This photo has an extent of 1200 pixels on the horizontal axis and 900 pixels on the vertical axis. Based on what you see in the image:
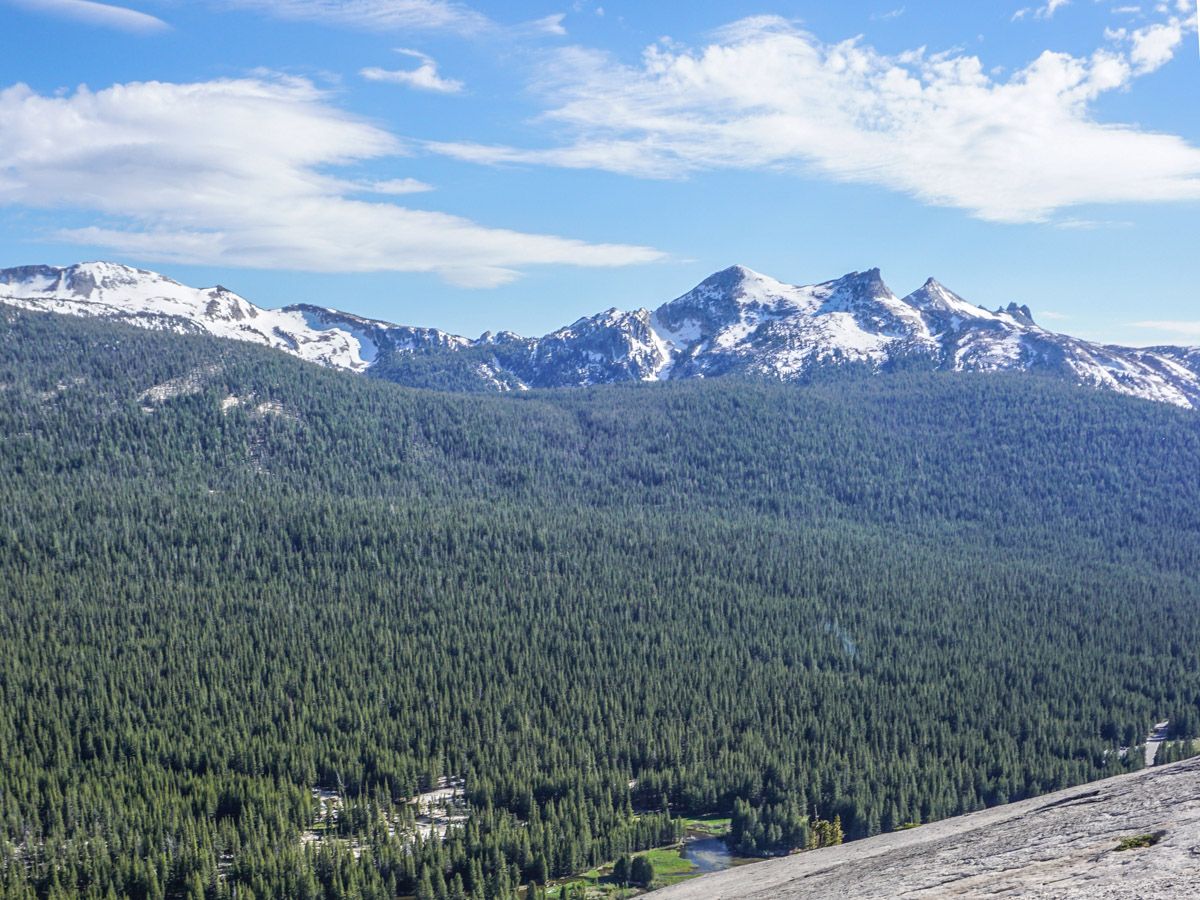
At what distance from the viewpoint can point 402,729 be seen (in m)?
155

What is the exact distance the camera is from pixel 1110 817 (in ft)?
129

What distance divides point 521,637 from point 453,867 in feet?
271

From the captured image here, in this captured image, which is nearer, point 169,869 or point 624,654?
point 169,869

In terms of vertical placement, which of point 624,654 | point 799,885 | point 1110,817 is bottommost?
point 624,654

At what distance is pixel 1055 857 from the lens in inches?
1416

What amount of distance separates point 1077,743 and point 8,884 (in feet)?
508

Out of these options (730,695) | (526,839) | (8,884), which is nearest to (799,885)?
(526,839)

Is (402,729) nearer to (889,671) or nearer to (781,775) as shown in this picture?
(781,775)

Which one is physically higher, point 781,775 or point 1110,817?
point 1110,817

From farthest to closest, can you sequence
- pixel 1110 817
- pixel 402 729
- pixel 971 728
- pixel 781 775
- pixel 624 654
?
pixel 624 654
pixel 971 728
pixel 402 729
pixel 781 775
pixel 1110 817

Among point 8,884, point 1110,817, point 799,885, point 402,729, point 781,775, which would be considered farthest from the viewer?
point 402,729

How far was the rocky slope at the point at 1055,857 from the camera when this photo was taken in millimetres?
31219

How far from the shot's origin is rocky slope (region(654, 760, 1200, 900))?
3122 cm

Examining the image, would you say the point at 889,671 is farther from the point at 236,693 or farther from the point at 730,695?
the point at 236,693
